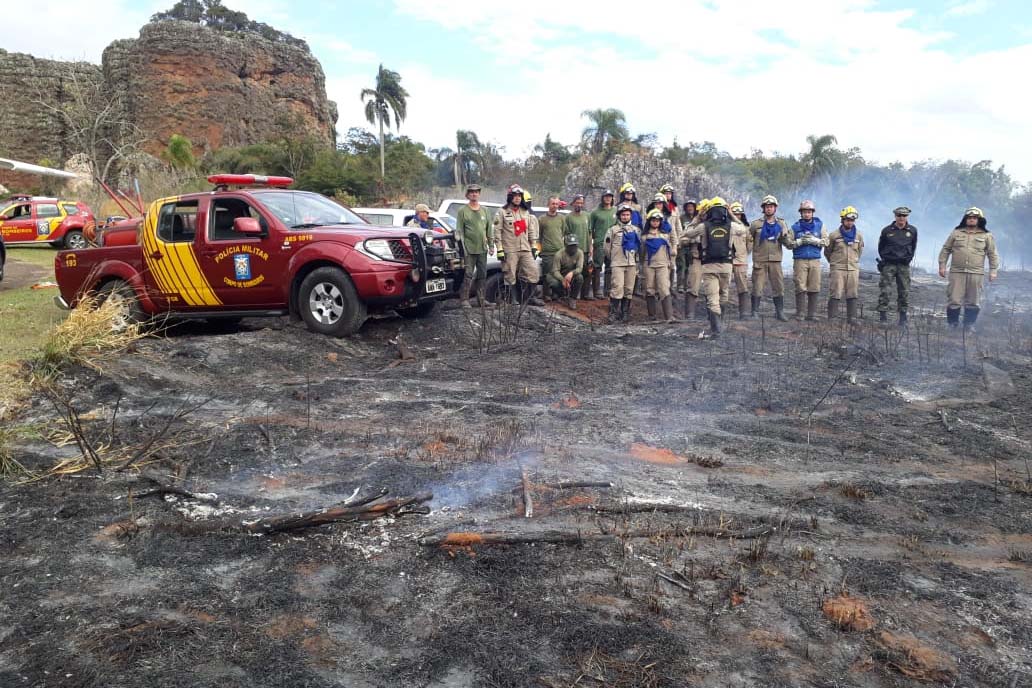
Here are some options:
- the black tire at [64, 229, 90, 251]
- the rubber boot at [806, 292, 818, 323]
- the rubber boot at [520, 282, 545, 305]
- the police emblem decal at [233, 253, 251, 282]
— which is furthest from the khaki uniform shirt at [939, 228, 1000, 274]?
the black tire at [64, 229, 90, 251]

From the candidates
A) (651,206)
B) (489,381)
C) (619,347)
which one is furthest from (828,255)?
(489,381)

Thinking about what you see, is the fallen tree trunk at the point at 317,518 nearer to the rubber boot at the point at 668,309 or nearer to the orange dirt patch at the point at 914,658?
the orange dirt patch at the point at 914,658

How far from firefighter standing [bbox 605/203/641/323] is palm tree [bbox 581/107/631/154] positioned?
25931 millimetres

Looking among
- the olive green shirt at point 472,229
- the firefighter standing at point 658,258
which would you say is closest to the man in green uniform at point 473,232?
the olive green shirt at point 472,229

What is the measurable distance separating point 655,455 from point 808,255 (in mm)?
6851

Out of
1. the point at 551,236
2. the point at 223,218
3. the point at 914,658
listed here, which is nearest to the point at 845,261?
the point at 551,236

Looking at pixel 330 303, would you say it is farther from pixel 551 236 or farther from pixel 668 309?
pixel 668 309

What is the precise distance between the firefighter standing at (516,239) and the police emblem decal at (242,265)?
345 centimetres

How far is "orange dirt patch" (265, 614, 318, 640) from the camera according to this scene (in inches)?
117

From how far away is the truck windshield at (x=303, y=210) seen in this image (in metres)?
8.46

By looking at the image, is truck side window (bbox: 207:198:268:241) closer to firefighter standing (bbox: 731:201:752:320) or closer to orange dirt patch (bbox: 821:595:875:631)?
firefighter standing (bbox: 731:201:752:320)

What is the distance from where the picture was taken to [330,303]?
8234mm

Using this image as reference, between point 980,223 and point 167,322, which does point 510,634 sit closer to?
point 167,322

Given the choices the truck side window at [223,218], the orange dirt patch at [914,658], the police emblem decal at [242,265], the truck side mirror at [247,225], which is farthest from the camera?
the truck side window at [223,218]
